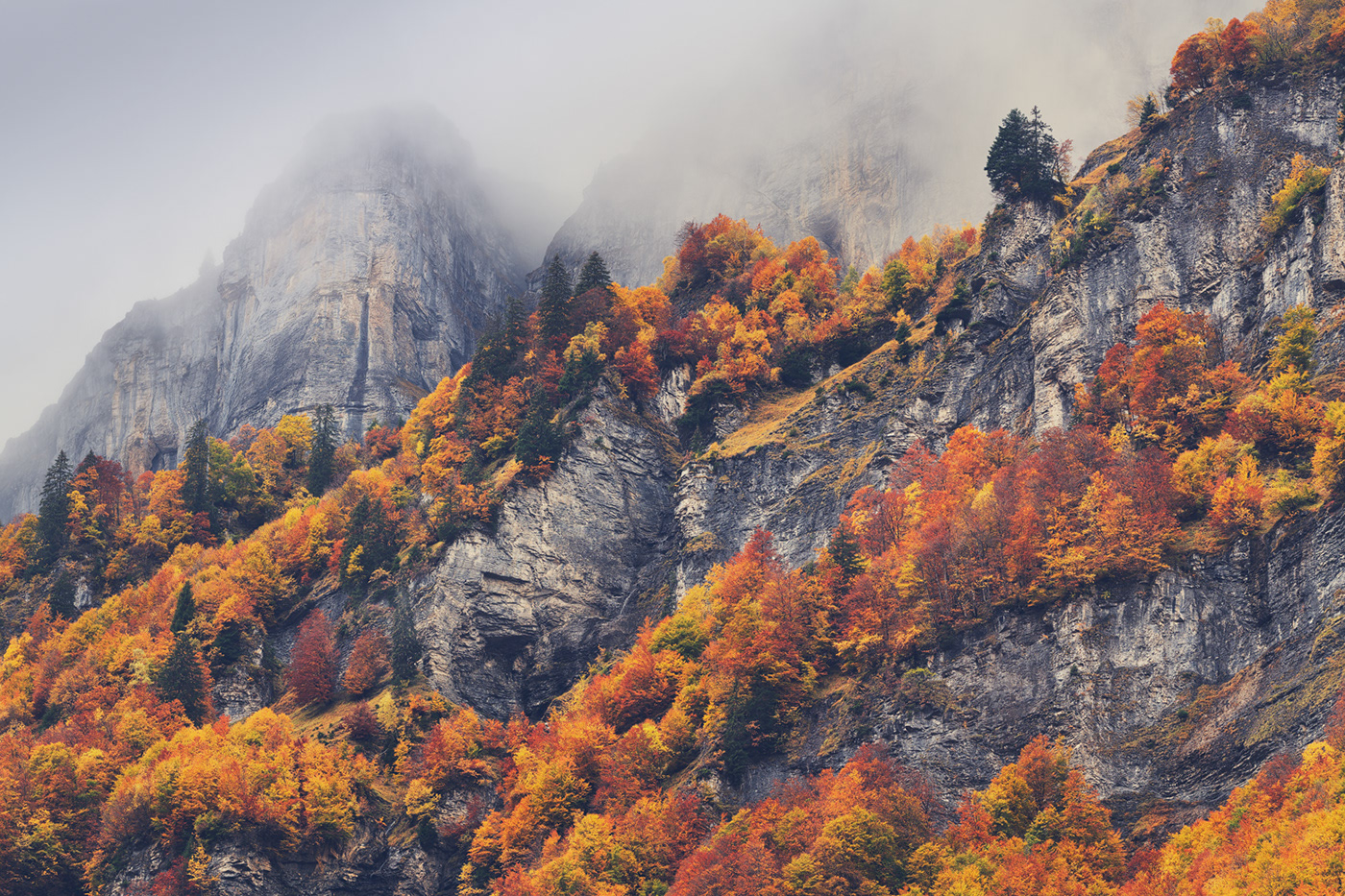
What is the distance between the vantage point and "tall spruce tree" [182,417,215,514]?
11412 cm

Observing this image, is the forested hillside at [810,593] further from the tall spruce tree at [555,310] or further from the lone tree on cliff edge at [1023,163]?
the tall spruce tree at [555,310]

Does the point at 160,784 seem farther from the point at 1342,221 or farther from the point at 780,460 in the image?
the point at 1342,221

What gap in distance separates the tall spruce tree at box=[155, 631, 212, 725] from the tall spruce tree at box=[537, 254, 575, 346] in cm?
4041

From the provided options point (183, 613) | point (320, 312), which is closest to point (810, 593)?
point (183, 613)

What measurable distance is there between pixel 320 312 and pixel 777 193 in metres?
62.3

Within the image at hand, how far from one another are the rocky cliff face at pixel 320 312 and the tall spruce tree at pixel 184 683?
57177mm

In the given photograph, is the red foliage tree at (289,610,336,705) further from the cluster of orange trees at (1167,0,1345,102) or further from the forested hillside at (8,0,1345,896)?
the cluster of orange trees at (1167,0,1345,102)

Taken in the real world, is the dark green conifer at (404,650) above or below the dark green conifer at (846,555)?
above

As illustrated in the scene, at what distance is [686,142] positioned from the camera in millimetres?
151625

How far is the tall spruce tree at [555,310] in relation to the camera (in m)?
103

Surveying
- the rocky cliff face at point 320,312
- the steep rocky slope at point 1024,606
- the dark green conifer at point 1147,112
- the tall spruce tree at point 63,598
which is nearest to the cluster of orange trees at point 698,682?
the steep rocky slope at point 1024,606

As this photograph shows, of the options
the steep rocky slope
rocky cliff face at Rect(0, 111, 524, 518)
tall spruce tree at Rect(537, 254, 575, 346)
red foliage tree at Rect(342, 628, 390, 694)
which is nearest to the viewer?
the steep rocky slope

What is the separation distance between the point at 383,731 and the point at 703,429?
36.6 meters

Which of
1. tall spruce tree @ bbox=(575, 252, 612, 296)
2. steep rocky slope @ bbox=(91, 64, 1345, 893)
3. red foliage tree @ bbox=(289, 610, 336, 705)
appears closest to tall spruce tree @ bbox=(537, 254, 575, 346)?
tall spruce tree @ bbox=(575, 252, 612, 296)
